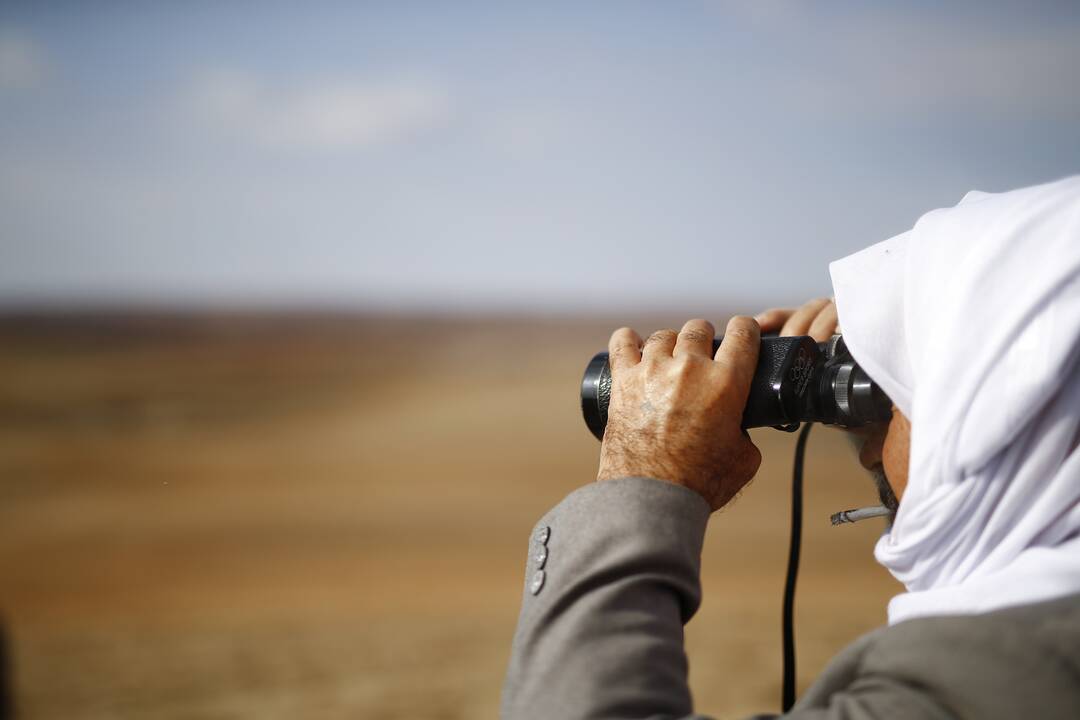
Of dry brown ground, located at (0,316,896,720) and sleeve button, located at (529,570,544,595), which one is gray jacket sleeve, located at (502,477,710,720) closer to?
sleeve button, located at (529,570,544,595)

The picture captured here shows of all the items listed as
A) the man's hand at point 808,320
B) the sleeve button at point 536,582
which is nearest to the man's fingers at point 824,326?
the man's hand at point 808,320

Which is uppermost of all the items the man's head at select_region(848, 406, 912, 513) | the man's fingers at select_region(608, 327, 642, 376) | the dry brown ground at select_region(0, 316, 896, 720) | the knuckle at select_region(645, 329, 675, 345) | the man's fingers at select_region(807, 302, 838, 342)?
the knuckle at select_region(645, 329, 675, 345)

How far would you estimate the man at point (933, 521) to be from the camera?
1081 millimetres

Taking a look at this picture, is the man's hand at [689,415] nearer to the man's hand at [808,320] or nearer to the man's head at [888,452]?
the man's head at [888,452]

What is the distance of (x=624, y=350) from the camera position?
159 centimetres

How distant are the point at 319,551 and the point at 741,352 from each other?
1051 centimetres

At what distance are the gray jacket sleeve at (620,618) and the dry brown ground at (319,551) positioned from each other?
8.08ft

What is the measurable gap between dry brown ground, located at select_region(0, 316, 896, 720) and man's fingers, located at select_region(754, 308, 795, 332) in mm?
1898

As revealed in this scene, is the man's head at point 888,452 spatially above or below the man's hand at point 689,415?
below

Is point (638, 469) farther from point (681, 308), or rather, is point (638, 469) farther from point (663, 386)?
point (681, 308)

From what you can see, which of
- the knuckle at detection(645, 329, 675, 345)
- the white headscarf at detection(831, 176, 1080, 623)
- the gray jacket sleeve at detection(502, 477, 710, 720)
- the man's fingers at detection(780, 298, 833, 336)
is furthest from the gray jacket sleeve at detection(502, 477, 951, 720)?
the man's fingers at detection(780, 298, 833, 336)

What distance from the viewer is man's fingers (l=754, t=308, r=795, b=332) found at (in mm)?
1867

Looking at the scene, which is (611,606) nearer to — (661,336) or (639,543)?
(639,543)

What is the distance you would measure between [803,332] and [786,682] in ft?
1.99
